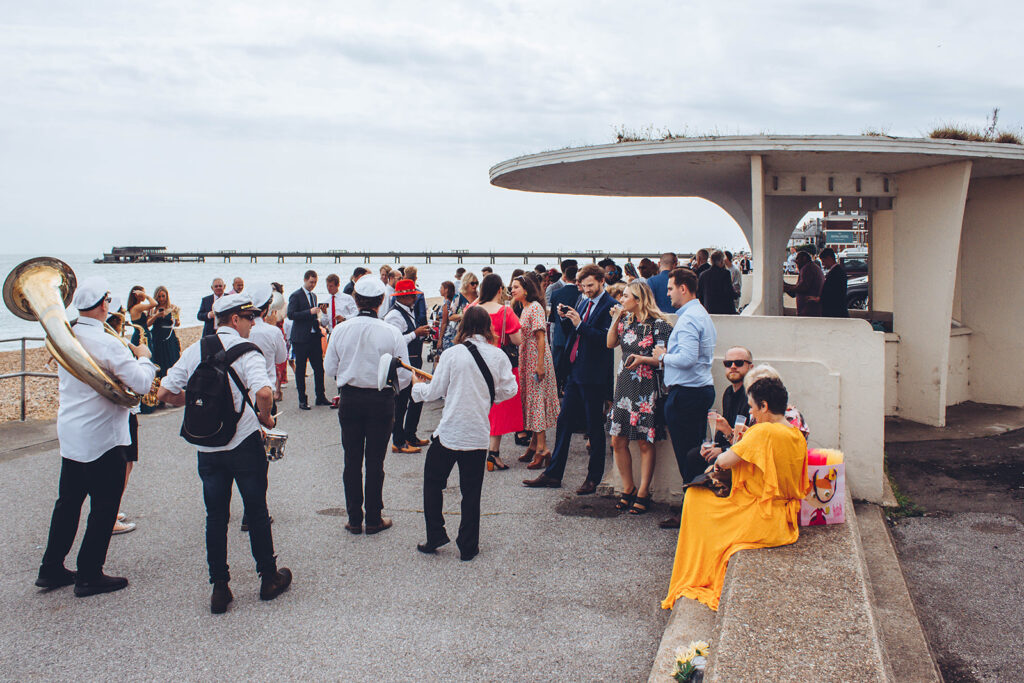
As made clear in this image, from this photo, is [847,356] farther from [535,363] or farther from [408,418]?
[408,418]

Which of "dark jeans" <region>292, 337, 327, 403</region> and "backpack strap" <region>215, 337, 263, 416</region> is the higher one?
"backpack strap" <region>215, 337, 263, 416</region>

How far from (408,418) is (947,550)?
5173 mm

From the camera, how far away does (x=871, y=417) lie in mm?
5590

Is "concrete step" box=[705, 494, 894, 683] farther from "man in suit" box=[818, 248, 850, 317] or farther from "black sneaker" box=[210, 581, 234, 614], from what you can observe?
"man in suit" box=[818, 248, 850, 317]

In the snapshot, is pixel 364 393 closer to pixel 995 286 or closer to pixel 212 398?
pixel 212 398

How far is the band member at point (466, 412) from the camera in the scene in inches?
193

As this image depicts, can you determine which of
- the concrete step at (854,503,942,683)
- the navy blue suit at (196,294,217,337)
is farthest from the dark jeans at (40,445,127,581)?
the navy blue suit at (196,294,217,337)

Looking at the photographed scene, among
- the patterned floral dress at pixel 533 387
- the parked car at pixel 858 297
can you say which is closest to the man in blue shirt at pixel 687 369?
the patterned floral dress at pixel 533 387

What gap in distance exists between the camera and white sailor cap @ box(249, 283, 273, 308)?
5.10 meters

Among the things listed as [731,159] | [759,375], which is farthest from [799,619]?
[731,159]

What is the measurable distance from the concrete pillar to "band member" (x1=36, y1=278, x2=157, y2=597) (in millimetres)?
7681

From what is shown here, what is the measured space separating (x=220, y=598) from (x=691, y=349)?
130 inches

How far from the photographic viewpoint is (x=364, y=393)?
5.32 meters

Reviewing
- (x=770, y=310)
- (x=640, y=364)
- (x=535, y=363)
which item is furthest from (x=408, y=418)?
(x=770, y=310)
